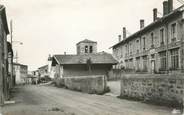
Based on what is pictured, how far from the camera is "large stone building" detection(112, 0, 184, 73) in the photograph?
27283 mm

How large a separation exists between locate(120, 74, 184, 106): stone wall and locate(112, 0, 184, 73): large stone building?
539 cm

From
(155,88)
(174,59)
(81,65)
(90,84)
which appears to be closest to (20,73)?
(81,65)

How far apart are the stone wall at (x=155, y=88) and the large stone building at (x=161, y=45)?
539 centimetres

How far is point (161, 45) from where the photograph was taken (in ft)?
104

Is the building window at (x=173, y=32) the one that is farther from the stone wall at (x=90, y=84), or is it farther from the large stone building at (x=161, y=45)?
the stone wall at (x=90, y=84)

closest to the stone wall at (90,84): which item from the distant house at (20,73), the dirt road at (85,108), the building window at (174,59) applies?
the dirt road at (85,108)

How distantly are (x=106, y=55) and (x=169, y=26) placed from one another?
22.0m

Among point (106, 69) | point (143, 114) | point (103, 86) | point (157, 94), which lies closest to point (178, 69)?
point (103, 86)

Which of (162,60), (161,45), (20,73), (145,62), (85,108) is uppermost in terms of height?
(161,45)

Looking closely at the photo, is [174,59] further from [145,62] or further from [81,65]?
[81,65]

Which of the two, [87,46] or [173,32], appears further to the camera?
[87,46]

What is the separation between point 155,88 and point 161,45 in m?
17.2

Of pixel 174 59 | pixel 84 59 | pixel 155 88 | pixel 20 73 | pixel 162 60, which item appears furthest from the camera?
pixel 20 73

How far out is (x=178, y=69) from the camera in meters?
27.0
